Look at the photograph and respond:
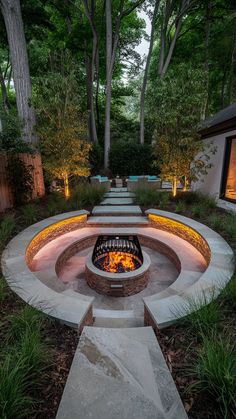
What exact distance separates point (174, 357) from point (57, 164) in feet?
20.1

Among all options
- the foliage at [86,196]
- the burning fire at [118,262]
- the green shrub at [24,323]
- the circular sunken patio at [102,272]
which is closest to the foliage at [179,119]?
the circular sunken patio at [102,272]

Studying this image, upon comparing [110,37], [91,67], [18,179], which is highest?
[110,37]

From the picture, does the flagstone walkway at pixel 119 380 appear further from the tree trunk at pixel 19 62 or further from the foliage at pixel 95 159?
the foliage at pixel 95 159

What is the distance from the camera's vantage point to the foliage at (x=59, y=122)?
611 cm

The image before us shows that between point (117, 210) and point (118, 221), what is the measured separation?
73 cm

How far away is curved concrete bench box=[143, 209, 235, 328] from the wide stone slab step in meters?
0.45

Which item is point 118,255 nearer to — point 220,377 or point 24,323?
point 24,323

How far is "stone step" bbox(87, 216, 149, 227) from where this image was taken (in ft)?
19.0

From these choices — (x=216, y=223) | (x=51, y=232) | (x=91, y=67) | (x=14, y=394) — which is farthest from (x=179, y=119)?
(x=91, y=67)

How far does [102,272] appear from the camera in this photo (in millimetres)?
3727

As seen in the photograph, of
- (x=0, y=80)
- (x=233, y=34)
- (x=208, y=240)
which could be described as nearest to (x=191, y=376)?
(x=208, y=240)

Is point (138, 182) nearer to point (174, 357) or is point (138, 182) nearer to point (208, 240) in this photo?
point (208, 240)

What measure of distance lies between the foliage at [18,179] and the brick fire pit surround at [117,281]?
129 inches

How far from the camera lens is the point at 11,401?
1214 mm
